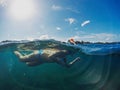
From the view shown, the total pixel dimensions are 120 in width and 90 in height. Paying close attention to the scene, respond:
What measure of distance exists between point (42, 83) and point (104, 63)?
9394mm

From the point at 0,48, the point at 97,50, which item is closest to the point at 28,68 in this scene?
the point at 0,48

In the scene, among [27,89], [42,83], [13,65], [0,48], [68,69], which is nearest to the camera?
[27,89]

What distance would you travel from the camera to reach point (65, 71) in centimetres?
1789

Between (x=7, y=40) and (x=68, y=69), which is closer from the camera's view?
(x=7, y=40)

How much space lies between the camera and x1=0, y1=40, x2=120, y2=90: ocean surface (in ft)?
46.0

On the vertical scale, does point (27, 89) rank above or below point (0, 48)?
below

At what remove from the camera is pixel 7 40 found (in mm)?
13742

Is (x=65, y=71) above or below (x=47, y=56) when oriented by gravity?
below

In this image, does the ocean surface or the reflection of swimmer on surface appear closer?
the ocean surface

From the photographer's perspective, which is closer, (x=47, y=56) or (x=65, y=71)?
(x=47, y=56)

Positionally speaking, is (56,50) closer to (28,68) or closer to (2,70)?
(28,68)

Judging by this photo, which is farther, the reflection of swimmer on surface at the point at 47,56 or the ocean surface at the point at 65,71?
the reflection of swimmer on surface at the point at 47,56

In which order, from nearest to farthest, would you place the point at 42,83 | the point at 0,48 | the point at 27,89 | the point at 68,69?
the point at 27,89
the point at 42,83
the point at 0,48
the point at 68,69

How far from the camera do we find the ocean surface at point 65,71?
46.0 ft
